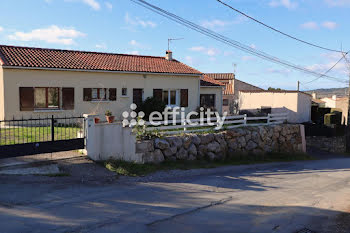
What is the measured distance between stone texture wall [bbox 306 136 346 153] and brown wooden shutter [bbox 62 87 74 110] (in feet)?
54.2

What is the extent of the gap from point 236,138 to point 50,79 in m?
10.2

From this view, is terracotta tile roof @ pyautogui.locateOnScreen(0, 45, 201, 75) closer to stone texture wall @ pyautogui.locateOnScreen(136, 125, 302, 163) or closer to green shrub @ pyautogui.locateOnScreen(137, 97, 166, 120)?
green shrub @ pyautogui.locateOnScreen(137, 97, 166, 120)

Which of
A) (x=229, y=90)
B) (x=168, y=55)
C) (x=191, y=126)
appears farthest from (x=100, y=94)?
(x=229, y=90)

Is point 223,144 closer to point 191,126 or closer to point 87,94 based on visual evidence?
point 191,126

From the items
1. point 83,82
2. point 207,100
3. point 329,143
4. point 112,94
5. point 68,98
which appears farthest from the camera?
point 207,100

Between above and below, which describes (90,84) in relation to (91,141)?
above

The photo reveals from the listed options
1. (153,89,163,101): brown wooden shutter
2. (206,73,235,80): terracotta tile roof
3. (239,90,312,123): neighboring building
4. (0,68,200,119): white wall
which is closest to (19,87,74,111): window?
(0,68,200,119): white wall

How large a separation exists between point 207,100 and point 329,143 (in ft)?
30.4

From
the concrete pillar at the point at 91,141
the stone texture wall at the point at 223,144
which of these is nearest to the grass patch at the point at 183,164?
the stone texture wall at the point at 223,144

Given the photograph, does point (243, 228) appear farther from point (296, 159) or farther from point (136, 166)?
point (296, 159)

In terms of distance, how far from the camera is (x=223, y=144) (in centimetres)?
1348

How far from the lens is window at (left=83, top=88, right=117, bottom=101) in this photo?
17.5m

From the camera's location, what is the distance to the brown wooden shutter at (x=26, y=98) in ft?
50.4

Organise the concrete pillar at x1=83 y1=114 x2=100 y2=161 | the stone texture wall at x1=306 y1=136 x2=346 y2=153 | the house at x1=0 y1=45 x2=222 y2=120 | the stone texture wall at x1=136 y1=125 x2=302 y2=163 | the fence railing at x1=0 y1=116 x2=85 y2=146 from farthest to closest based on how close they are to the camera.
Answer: the stone texture wall at x1=306 y1=136 x2=346 y2=153 → the house at x1=0 y1=45 x2=222 y2=120 → the stone texture wall at x1=136 y1=125 x2=302 y2=163 → the concrete pillar at x1=83 y1=114 x2=100 y2=161 → the fence railing at x1=0 y1=116 x2=85 y2=146
